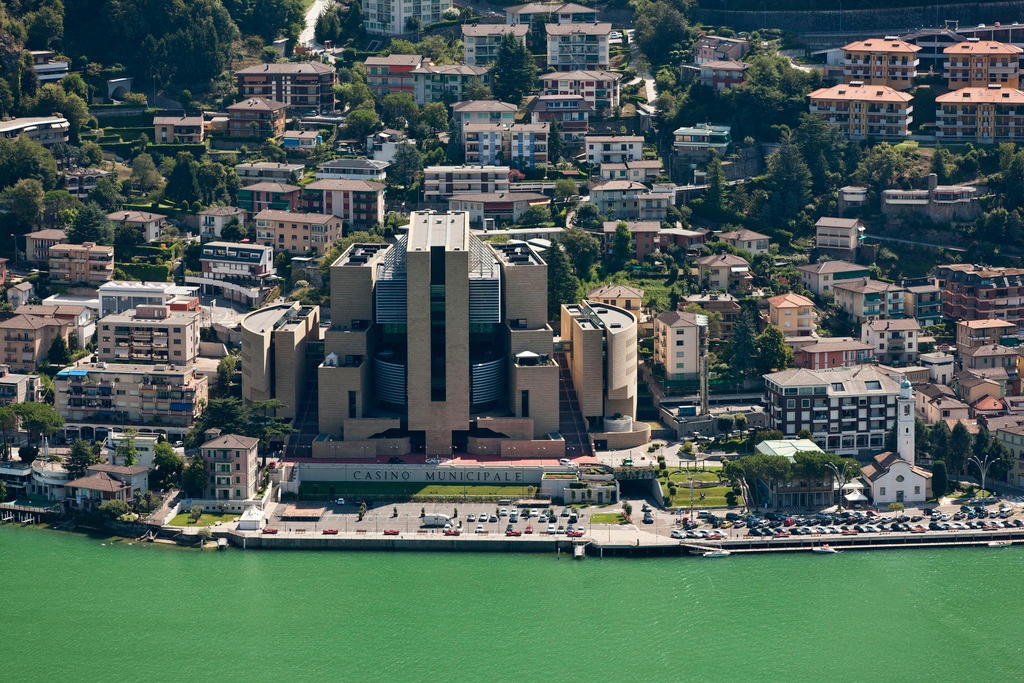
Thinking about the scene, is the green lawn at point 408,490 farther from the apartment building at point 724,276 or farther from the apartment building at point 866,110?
the apartment building at point 866,110

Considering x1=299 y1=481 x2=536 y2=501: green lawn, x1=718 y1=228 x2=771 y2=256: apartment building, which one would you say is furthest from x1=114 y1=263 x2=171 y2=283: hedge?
x1=718 y1=228 x2=771 y2=256: apartment building

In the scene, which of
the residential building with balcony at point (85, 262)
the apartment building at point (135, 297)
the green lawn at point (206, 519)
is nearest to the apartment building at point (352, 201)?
the residential building with balcony at point (85, 262)

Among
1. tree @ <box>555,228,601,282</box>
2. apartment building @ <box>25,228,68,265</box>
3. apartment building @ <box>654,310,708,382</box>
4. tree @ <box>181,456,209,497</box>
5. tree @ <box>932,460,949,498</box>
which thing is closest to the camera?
tree @ <box>181,456,209,497</box>

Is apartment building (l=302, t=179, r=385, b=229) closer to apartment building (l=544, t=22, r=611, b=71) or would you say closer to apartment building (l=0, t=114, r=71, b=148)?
apartment building (l=0, t=114, r=71, b=148)

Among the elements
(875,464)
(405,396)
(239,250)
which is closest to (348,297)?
(405,396)

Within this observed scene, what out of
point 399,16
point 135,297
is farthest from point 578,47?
point 135,297

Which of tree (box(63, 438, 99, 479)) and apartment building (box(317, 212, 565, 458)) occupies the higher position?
apartment building (box(317, 212, 565, 458))

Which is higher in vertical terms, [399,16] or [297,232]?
[399,16]

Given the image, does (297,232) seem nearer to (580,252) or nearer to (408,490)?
(580,252)
